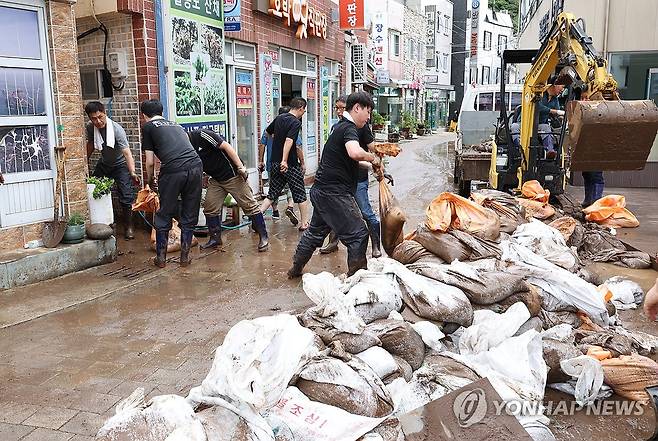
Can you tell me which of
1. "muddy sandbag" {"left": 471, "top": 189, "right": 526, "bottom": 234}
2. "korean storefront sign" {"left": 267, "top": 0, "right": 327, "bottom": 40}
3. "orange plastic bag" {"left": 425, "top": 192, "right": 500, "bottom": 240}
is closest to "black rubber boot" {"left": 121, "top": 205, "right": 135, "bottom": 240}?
"orange plastic bag" {"left": 425, "top": 192, "right": 500, "bottom": 240}

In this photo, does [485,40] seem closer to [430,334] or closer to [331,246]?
[331,246]

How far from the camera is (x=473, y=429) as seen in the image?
8.24 feet

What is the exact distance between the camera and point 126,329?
4367 millimetres

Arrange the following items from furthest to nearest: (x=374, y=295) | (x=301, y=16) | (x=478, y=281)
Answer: (x=301, y=16), (x=478, y=281), (x=374, y=295)

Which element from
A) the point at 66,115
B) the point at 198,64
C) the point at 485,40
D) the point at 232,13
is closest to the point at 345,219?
the point at 66,115

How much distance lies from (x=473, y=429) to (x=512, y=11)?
59466mm

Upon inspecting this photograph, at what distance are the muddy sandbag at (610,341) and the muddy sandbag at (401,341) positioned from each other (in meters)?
1.19

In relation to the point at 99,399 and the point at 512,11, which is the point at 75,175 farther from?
the point at 512,11

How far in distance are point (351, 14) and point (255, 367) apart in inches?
464

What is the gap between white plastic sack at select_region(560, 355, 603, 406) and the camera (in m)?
3.20

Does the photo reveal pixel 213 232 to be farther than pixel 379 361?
Yes

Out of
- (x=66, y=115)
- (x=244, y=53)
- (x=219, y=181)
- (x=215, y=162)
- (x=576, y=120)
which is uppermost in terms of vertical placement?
(x=244, y=53)

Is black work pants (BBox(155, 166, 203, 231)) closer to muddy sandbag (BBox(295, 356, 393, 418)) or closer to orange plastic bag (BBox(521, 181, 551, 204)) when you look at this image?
muddy sandbag (BBox(295, 356, 393, 418))

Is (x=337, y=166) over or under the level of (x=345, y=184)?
over
